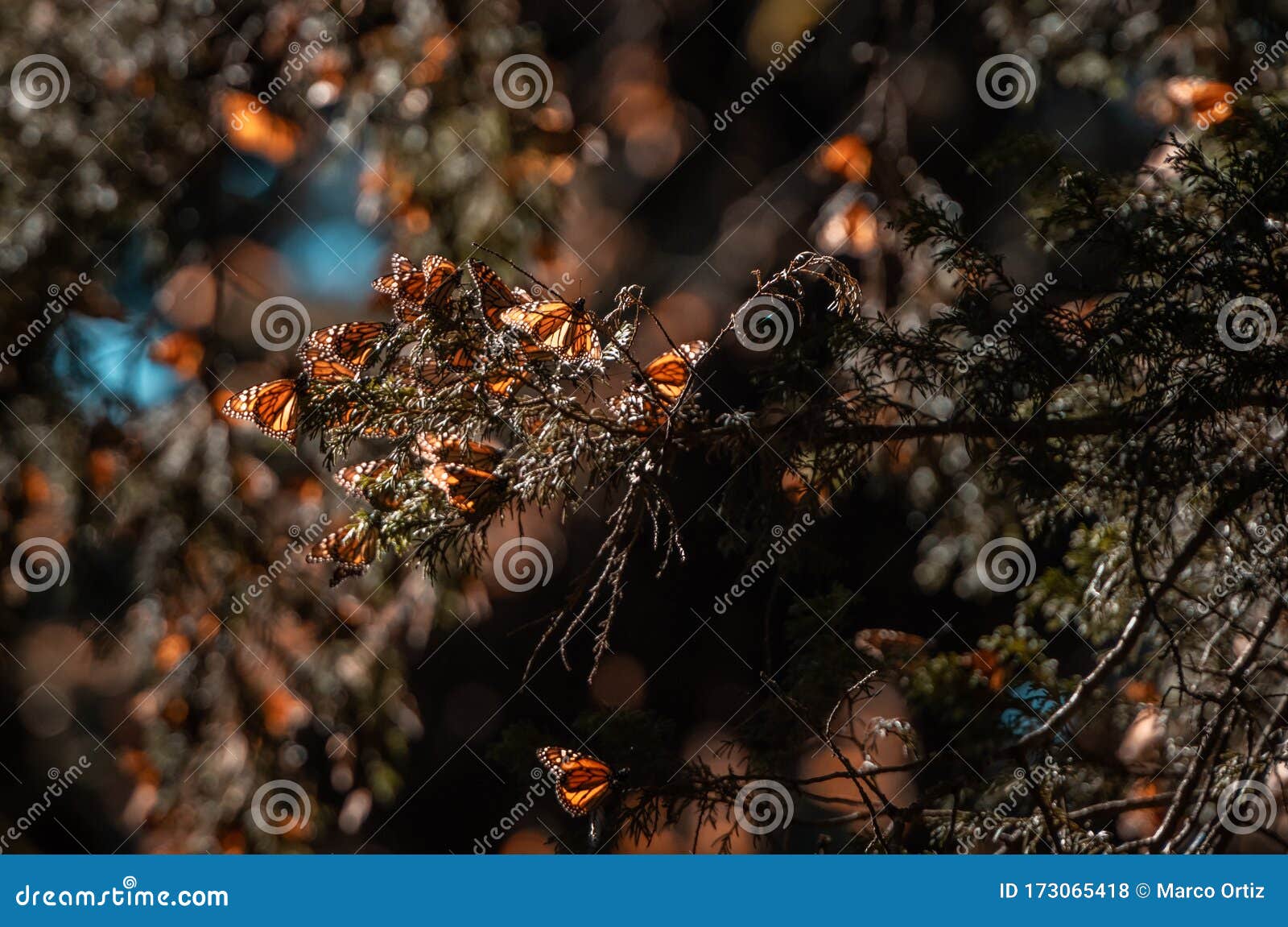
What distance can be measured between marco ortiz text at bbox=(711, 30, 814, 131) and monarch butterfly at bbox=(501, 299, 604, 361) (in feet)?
3.89

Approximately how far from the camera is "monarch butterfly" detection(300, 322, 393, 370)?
87cm

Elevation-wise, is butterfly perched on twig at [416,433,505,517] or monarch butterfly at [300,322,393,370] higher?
monarch butterfly at [300,322,393,370]

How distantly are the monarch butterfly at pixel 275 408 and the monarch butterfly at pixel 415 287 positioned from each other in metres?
→ 0.13

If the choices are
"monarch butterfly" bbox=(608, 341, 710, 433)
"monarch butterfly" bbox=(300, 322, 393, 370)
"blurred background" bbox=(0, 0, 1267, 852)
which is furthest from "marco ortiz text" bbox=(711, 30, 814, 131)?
"monarch butterfly" bbox=(300, 322, 393, 370)

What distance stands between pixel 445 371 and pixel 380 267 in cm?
112

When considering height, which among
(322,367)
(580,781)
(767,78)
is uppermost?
(767,78)

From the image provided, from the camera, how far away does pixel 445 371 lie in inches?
34.1

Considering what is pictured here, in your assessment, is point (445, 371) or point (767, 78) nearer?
point (445, 371)

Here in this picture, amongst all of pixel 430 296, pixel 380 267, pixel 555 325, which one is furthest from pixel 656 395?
pixel 380 267

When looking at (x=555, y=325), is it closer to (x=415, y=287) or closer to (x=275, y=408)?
(x=415, y=287)

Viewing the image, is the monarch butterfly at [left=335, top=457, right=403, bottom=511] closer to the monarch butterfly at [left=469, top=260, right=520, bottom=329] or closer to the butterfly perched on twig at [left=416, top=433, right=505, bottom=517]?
the butterfly perched on twig at [left=416, top=433, right=505, bottom=517]
